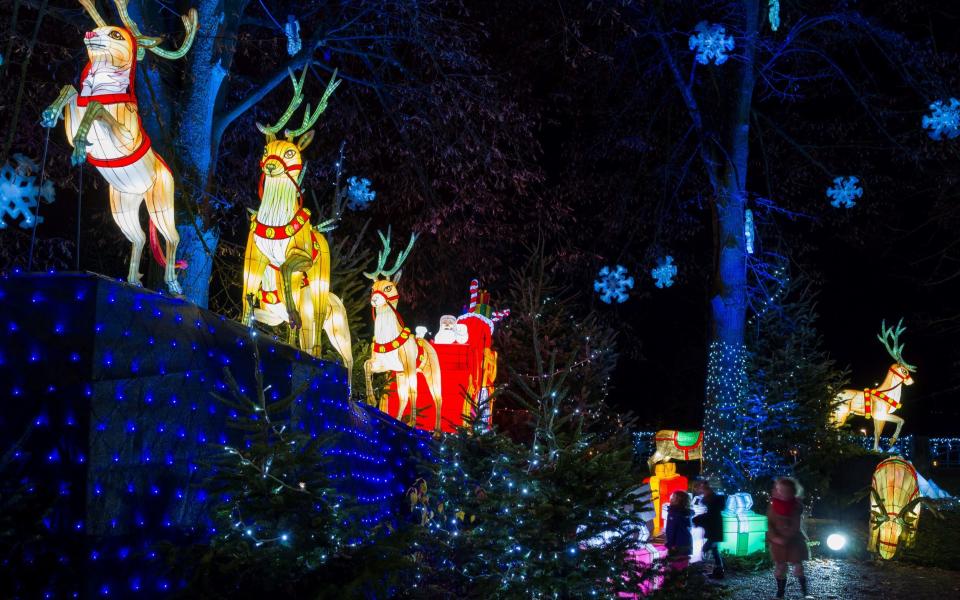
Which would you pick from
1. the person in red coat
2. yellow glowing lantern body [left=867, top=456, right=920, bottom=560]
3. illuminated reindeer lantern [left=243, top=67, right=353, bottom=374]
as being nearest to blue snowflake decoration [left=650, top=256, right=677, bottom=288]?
yellow glowing lantern body [left=867, top=456, right=920, bottom=560]

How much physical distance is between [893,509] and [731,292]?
17.7 ft

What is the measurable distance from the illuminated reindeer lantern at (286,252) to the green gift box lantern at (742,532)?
22.6 feet

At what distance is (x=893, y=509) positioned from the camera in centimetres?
1316

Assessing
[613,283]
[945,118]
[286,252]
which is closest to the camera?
[286,252]

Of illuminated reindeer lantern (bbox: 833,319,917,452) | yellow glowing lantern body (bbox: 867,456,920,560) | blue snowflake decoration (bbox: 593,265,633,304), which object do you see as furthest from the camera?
illuminated reindeer lantern (bbox: 833,319,917,452)

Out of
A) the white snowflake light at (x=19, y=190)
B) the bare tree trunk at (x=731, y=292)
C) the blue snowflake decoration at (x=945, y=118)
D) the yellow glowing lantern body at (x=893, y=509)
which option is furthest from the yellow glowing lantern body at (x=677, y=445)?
the white snowflake light at (x=19, y=190)

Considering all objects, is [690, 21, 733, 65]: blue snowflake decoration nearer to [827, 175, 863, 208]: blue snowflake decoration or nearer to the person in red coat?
[827, 175, 863, 208]: blue snowflake decoration

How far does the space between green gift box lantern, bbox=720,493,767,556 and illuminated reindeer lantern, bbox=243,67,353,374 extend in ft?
22.6

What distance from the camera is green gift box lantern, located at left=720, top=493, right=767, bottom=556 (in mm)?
13227

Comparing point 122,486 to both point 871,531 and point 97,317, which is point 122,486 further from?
point 871,531

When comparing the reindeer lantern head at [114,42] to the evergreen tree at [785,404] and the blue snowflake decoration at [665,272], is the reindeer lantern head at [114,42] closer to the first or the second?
the blue snowflake decoration at [665,272]

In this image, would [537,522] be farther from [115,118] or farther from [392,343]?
[392,343]

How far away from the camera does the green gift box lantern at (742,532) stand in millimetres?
13227

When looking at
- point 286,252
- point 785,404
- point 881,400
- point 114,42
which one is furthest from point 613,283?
point 114,42
